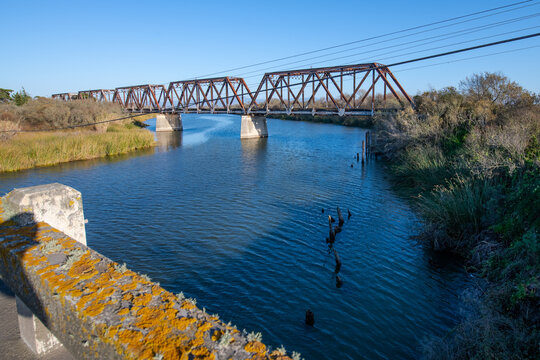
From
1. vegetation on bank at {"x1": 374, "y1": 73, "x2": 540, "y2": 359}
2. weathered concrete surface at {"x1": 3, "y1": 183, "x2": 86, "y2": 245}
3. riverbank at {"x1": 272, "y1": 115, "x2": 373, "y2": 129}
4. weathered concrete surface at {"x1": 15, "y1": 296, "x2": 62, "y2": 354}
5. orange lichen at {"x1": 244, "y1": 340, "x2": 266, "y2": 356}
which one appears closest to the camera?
orange lichen at {"x1": 244, "y1": 340, "x2": 266, "y2": 356}

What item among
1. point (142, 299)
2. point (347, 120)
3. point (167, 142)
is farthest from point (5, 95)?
point (142, 299)

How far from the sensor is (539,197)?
24.0ft

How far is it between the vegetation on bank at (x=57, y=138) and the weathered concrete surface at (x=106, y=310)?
24.2m

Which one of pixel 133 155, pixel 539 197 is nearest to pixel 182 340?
pixel 539 197

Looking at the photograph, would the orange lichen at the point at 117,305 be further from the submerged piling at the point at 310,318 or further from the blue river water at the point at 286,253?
the submerged piling at the point at 310,318

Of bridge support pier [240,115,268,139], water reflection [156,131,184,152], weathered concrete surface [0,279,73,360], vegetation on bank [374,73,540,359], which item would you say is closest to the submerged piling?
vegetation on bank [374,73,540,359]

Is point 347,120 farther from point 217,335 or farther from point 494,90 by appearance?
point 217,335

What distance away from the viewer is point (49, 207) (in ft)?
12.7

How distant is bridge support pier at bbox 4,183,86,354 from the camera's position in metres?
3.70

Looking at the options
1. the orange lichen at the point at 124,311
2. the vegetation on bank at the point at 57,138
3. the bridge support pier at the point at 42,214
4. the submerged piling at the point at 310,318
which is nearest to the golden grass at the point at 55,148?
the vegetation on bank at the point at 57,138

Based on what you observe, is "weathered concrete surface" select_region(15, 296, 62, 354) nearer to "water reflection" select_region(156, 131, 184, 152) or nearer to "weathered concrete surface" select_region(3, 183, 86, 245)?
"weathered concrete surface" select_region(3, 183, 86, 245)

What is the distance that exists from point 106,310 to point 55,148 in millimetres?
28766

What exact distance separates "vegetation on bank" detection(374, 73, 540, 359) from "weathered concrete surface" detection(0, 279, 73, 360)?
5542 mm

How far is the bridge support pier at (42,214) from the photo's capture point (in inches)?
146
